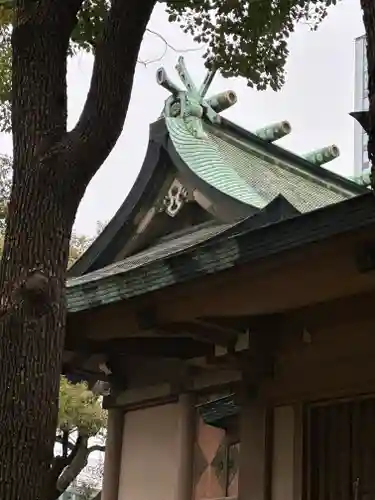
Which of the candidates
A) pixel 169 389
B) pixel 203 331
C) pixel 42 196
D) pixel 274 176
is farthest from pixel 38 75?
pixel 274 176

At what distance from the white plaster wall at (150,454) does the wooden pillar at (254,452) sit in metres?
0.95

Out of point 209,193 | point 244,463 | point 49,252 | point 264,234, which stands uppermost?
point 209,193

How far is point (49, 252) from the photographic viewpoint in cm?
391

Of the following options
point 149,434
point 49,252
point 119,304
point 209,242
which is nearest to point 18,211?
point 49,252

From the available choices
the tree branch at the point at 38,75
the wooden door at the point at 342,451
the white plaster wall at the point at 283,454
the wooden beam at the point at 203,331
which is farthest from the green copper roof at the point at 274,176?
the tree branch at the point at 38,75

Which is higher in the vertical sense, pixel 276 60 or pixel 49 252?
pixel 276 60

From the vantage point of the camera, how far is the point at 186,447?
693cm

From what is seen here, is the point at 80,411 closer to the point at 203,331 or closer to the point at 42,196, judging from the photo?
the point at 203,331

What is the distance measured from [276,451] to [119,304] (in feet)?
5.04

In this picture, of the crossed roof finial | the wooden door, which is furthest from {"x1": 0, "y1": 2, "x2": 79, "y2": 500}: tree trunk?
the crossed roof finial

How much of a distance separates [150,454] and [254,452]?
5.13ft

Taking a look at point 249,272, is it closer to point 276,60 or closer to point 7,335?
point 7,335

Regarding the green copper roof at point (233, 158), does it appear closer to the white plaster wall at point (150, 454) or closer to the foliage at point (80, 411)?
the white plaster wall at point (150, 454)

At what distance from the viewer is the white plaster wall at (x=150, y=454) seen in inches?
283
